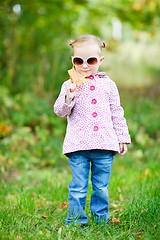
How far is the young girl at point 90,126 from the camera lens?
241cm

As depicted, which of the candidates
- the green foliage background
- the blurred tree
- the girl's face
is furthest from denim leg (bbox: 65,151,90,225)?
A: the blurred tree

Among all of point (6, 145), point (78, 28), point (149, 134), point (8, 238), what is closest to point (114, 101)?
point (8, 238)

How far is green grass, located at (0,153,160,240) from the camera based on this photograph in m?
2.30

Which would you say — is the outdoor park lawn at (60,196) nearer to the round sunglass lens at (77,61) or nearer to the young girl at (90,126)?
the young girl at (90,126)

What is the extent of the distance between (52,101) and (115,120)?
3.87m

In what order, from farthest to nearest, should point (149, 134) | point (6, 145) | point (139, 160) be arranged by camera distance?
1. point (149, 134)
2. point (139, 160)
3. point (6, 145)

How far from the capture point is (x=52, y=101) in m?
6.33

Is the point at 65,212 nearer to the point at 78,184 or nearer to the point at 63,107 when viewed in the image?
the point at 78,184

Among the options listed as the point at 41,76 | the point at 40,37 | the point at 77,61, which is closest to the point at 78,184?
the point at 77,61

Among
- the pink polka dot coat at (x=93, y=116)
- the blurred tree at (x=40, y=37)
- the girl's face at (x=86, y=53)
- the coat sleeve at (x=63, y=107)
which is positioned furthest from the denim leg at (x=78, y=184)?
the blurred tree at (x=40, y=37)

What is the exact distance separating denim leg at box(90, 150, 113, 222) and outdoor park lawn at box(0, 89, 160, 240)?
101 millimetres

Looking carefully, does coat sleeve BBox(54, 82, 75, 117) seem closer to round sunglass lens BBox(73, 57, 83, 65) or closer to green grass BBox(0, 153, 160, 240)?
round sunglass lens BBox(73, 57, 83, 65)

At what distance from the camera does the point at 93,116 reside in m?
2.44

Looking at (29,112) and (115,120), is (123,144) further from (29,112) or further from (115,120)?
(29,112)
